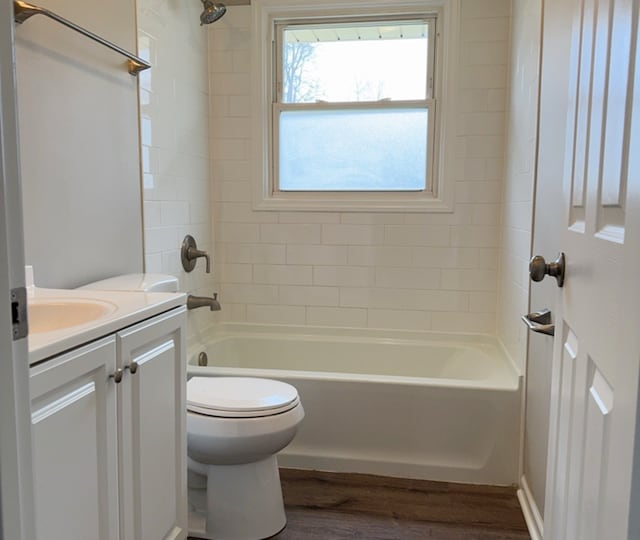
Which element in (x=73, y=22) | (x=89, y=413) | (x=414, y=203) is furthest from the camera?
(x=414, y=203)

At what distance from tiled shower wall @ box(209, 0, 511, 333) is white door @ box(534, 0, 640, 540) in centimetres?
173

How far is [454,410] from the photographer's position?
221 cm

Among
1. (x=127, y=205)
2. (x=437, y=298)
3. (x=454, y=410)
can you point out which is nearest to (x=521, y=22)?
(x=437, y=298)

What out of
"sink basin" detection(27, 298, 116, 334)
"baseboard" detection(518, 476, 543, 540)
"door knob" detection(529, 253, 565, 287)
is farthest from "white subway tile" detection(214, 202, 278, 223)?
"door knob" detection(529, 253, 565, 287)

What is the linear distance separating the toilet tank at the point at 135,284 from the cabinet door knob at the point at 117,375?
1.79ft

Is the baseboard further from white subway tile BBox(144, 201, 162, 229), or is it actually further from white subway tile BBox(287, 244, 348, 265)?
white subway tile BBox(144, 201, 162, 229)

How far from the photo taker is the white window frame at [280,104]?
108 inches

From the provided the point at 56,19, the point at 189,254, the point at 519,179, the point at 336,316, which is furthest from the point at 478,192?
the point at 56,19

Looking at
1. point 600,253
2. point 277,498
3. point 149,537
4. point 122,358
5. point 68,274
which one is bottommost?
point 277,498

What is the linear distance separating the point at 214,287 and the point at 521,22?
2.06 metres

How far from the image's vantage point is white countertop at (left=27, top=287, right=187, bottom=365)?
973 millimetres

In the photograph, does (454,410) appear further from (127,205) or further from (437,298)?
(127,205)

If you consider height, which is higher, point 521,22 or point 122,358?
point 521,22

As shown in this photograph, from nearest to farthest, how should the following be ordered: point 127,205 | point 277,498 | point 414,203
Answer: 1. point 277,498
2. point 127,205
3. point 414,203
